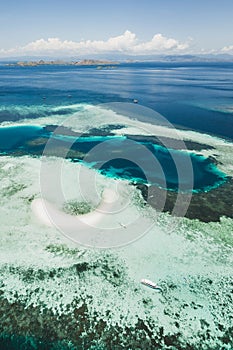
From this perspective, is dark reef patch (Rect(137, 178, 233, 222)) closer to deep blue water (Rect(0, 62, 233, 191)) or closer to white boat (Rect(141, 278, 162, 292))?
deep blue water (Rect(0, 62, 233, 191))

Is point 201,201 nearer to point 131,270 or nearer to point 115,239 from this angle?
point 115,239

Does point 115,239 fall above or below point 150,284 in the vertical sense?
above

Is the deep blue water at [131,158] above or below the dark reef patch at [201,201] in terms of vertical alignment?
above

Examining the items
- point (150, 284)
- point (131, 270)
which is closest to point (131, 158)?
point (131, 270)

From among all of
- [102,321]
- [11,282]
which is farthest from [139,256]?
[11,282]

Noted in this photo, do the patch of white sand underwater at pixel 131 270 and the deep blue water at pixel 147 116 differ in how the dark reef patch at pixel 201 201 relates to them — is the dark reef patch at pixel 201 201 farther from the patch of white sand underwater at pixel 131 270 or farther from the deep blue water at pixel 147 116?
the deep blue water at pixel 147 116

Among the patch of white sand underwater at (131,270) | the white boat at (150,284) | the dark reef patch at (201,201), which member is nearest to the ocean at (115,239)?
the patch of white sand underwater at (131,270)
